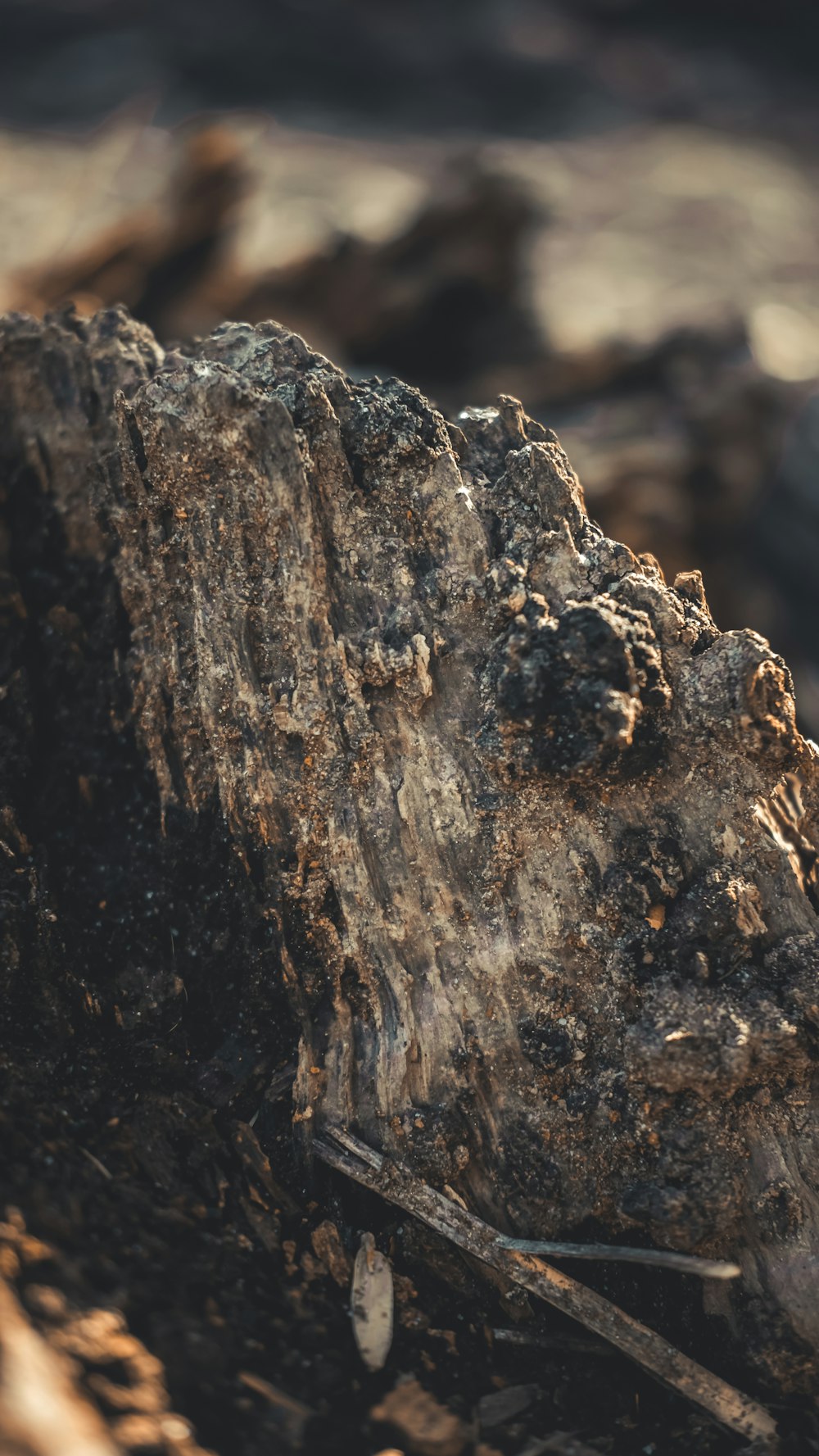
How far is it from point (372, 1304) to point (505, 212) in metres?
4.88

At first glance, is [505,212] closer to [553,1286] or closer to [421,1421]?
[553,1286]

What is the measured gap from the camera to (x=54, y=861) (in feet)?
6.54

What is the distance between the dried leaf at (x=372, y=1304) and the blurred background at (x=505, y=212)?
10.6 ft

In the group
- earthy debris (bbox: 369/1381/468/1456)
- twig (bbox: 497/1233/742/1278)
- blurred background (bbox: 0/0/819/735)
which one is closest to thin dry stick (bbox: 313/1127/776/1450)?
twig (bbox: 497/1233/742/1278)

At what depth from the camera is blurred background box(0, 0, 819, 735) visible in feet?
15.6

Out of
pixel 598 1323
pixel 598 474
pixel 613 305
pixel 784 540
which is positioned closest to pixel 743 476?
pixel 784 540

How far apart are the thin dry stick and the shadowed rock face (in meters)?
0.05

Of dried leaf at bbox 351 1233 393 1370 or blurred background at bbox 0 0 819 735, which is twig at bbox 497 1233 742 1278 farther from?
blurred background at bbox 0 0 819 735

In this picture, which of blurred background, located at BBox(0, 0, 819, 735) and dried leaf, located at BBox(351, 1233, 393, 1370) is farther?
blurred background, located at BBox(0, 0, 819, 735)

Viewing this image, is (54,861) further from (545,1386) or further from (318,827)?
(545,1386)

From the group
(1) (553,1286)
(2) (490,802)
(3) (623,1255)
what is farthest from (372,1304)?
(2) (490,802)

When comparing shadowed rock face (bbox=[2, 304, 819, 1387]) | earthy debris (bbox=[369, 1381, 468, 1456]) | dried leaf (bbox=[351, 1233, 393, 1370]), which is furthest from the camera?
shadowed rock face (bbox=[2, 304, 819, 1387])

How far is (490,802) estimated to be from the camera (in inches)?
74.3

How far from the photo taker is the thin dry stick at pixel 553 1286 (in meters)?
1.66
